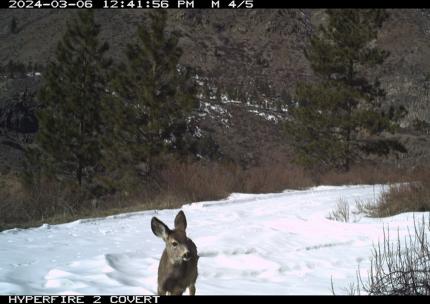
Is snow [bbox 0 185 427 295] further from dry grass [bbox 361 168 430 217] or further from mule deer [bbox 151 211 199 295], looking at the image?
mule deer [bbox 151 211 199 295]

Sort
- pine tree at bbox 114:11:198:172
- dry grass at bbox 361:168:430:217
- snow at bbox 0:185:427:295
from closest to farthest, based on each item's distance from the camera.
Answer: snow at bbox 0:185:427:295 < dry grass at bbox 361:168:430:217 < pine tree at bbox 114:11:198:172

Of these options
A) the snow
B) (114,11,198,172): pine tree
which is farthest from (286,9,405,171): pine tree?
the snow

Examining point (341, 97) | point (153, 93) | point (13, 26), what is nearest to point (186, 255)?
point (153, 93)

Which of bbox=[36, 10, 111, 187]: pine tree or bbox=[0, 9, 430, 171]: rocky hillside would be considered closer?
bbox=[36, 10, 111, 187]: pine tree

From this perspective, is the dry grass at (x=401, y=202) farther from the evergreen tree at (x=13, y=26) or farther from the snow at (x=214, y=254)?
the evergreen tree at (x=13, y=26)

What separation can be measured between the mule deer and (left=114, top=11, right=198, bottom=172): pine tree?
17463 mm

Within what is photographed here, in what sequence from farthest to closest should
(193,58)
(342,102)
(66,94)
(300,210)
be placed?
(193,58) → (66,94) → (342,102) → (300,210)

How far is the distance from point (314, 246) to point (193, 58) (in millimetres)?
70973

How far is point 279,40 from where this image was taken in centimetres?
8388

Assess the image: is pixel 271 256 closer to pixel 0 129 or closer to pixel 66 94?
pixel 66 94

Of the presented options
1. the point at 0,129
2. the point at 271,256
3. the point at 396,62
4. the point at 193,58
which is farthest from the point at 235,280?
the point at 193,58

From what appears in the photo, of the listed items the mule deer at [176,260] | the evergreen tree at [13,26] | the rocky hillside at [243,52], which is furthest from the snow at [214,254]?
the evergreen tree at [13,26]

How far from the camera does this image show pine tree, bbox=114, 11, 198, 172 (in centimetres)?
2067

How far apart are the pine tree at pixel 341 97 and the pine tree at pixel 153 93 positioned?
6.11 meters
